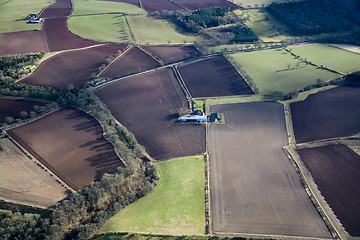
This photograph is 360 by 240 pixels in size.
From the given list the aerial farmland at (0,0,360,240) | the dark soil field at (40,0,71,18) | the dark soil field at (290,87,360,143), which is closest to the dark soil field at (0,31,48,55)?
the aerial farmland at (0,0,360,240)

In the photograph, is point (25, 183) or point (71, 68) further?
point (71, 68)

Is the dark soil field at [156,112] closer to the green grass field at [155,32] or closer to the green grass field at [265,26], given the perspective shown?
the green grass field at [155,32]

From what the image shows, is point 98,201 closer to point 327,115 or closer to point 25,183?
point 25,183

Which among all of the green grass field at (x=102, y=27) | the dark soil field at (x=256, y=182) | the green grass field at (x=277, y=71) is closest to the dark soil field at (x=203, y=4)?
the green grass field at (x=102, y=27)

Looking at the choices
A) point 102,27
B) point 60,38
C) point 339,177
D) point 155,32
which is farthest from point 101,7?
point 339,177

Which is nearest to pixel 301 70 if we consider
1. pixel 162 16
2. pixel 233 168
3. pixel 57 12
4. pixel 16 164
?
pixel 233 168

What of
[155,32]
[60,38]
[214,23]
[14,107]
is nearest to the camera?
[14,107]

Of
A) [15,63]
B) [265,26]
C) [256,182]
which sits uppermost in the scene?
[265,26]
